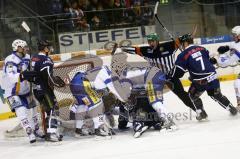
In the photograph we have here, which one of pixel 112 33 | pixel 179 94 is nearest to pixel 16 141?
pixel 179 94

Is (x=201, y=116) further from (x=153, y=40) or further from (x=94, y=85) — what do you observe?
(x=94, y=85)

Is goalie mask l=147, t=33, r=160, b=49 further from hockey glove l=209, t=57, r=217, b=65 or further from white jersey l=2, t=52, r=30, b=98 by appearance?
white jersey l=2, t=52, r=30, b=98

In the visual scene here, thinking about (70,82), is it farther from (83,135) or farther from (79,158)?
(79,158)

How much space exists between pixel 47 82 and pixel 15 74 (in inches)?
15.1

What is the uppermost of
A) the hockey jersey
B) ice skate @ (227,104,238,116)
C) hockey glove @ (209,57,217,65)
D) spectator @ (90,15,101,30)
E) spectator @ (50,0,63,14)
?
spectator @ (50,0,63,14)

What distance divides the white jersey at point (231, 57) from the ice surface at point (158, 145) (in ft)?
2.27

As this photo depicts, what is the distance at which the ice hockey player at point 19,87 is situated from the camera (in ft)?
20.6

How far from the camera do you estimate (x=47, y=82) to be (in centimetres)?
626

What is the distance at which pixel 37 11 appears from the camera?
1111 centimetres

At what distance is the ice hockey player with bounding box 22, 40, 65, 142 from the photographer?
6176 millimetres

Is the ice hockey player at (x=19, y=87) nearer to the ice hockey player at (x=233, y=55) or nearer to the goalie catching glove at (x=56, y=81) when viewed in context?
the goalie catching glove at (x=56, y=81)

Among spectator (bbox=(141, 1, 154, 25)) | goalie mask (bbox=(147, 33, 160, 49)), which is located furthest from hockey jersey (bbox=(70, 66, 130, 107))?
spectator (bbox=(141, 1, 154, 25))

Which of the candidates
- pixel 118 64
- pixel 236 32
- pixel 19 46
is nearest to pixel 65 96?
pixel 118 64

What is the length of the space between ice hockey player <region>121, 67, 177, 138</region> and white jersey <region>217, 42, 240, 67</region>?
2.94ft
